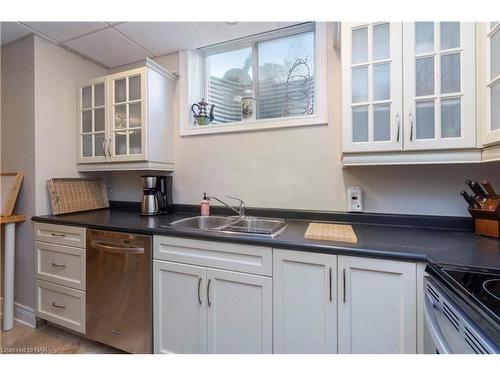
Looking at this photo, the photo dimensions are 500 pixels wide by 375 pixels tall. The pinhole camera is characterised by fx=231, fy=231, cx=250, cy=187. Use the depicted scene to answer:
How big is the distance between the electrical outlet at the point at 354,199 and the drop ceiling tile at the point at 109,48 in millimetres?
2119

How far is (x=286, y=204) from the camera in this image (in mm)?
1760

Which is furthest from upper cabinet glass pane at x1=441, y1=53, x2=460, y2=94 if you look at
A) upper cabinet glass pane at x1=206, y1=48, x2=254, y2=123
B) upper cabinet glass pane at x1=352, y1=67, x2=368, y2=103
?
upper cabinet glass pane at x1=206, y1=48, x2=254, y2=123

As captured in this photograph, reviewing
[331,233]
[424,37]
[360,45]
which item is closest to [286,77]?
[360,45]

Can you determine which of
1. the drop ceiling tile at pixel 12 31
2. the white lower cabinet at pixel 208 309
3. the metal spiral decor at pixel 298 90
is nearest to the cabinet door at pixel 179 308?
the white lower cabinet at pixel 208 309

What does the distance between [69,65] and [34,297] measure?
1.98 metres

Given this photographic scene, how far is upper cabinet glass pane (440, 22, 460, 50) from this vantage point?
3.76 ft

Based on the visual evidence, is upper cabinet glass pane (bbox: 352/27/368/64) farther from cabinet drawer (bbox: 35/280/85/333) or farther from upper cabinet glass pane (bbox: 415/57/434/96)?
cabinet drawer (bbox: 35/280/85/333)

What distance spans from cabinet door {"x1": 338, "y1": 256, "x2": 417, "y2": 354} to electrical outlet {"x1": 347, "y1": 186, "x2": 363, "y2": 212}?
23.4 inches

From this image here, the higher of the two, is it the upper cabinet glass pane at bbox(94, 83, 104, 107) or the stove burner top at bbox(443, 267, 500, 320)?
the upper cabinet glass pane at bbox(94, 83, 104, 107)

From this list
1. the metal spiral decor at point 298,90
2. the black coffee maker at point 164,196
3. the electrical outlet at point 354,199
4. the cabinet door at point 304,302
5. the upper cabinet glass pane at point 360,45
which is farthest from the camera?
the black coffee maker at point 164,196

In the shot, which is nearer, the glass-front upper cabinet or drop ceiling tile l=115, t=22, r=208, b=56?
the glass-front upper cabinet

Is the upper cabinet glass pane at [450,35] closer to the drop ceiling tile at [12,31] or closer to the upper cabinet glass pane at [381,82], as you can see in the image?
the upper cabinet glass pane at [381,82]

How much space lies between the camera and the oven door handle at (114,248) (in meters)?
1.42
